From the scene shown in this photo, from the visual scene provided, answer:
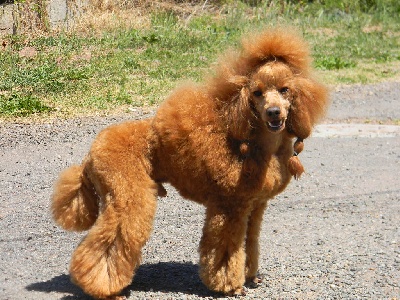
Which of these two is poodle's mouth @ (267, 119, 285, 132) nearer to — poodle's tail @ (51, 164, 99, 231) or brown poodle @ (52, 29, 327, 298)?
brown poodle @ (52, 29, 327, 298)

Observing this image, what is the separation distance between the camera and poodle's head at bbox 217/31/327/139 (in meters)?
4.52

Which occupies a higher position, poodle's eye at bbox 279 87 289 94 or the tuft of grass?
poodle's eye at bbox 279 87 289 94

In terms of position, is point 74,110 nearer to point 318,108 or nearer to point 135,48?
point 135,48

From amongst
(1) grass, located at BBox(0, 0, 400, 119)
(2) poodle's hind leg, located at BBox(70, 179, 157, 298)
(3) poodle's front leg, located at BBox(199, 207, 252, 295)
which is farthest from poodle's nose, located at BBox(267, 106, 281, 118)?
(1) grass, located at BBox(0, 0, 400, 119)

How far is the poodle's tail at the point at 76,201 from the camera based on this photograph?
4.86 m

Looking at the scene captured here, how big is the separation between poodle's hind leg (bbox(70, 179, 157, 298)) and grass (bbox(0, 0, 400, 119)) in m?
4.12

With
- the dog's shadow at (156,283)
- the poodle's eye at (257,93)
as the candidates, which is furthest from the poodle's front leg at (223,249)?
the poodle's eye at (257,93)

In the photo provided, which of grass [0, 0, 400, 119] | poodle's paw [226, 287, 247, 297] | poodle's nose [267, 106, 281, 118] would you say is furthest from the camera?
grass [0, 0, 400, 119]

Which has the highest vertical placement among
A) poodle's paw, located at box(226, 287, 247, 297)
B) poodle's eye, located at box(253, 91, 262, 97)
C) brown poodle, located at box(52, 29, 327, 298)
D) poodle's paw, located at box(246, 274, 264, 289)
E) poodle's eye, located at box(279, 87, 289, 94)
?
poodle's eye, located at box(279, 87, 289, 94)

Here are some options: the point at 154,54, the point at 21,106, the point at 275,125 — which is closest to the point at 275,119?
the point at 275,125

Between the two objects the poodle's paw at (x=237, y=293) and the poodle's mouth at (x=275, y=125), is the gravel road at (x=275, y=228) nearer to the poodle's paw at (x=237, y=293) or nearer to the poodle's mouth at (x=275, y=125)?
the poodle's paw at (x=237, y=293)

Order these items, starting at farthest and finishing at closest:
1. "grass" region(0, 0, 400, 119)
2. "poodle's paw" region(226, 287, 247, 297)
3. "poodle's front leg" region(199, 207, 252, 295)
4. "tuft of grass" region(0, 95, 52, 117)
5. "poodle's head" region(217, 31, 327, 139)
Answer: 1. "grass" region(0, 0, 400, 119)
2. "tuft of grass" region(0, 95, 52, 117)
3. "poodle's paw" region(226, 287, 247, 297)
4. "poodle's front leg" region(199, 207, 252, 295)
5. "poodle's head" region(217, 31, 327, 139)

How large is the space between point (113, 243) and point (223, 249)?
2.35 ft

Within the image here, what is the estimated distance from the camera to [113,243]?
15.2ft
